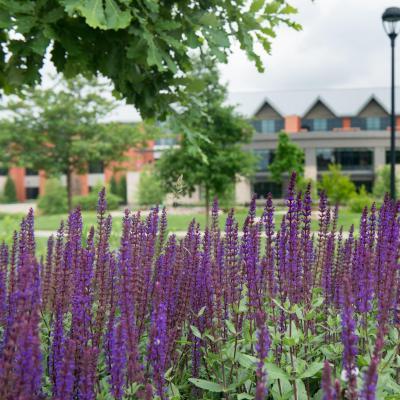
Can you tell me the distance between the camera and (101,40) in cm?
499

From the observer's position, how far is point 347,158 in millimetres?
54312

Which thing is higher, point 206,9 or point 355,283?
point 206,9

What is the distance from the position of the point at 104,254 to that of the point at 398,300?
1.54m

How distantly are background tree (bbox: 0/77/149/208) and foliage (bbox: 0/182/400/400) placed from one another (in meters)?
28.4

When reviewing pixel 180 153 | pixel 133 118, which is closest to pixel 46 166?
pixel 180 153

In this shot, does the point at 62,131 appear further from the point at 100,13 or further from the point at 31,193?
the point at 31,193

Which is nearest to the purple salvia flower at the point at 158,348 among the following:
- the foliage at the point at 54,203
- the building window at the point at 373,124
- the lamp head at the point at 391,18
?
the lamp head at the point at 391,18

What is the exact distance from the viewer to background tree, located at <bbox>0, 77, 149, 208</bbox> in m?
30.7

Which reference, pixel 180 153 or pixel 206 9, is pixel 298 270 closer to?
pixel 206 9

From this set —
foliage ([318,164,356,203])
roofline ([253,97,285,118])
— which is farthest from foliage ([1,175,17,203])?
foliage ([318,164,356,203])

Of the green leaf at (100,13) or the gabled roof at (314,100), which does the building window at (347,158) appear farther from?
the green leaf at (100,13)

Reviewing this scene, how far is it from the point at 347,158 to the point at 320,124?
16.3 feet

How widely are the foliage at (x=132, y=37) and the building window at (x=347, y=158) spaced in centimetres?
4984

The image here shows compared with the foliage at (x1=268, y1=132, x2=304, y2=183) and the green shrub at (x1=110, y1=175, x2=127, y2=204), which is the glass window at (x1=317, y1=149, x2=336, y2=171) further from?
the green shrub at (x1=110, y1=175, x2=127, y2=204)
